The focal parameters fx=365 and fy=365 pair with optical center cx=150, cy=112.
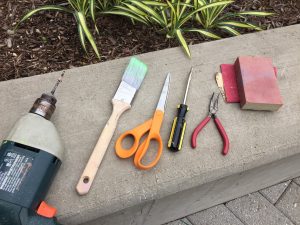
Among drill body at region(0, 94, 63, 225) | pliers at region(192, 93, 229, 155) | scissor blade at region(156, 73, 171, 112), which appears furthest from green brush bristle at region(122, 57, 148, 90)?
drill body at region(0, 94, 63, 225)

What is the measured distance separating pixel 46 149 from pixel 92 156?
18 cm

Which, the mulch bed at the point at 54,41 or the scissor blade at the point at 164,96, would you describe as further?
the mulch bed at the point at 54,41

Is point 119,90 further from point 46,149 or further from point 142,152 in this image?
point 46,149

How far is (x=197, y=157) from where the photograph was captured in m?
1.43

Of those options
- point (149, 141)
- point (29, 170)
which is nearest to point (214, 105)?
point (149, 141)

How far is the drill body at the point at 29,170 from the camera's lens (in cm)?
109

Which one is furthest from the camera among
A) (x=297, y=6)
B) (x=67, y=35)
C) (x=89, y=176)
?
(x=297, y=6)

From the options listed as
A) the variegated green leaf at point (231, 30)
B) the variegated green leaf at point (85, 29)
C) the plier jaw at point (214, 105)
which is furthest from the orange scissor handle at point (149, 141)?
the variegated green leaf at point (231, 30)

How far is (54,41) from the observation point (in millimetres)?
1771

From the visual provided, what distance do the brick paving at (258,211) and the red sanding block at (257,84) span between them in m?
0.74

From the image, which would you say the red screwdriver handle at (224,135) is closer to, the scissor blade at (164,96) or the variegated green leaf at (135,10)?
the scissor blade at (164,96)

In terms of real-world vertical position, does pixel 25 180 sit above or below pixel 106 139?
below

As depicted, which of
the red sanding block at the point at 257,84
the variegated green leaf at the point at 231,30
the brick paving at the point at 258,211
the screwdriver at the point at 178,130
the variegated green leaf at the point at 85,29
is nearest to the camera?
the screwdriver at the point at 178,130

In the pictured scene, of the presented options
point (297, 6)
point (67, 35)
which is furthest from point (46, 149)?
point (297, 6)
